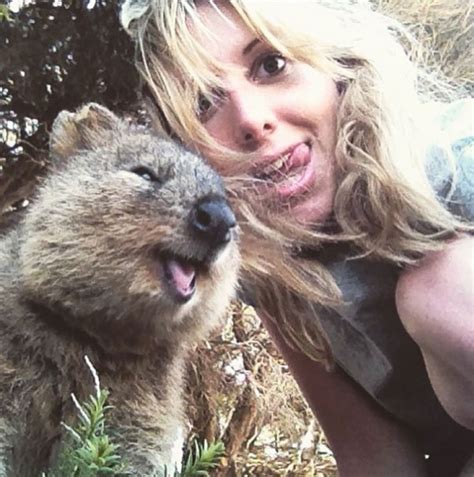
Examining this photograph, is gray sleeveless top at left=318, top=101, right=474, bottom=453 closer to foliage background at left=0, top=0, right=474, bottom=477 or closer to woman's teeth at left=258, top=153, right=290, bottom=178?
woman's teeth at left=258, top=153, right=290, bottom=178

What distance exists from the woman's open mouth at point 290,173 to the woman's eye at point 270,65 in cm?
18

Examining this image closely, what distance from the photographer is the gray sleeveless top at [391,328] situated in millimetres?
2150

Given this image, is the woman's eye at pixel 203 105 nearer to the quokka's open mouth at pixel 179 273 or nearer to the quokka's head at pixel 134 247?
the quokka's head at pixel 134 247

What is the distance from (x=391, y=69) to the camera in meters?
2.25

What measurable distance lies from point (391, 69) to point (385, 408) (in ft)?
2.72

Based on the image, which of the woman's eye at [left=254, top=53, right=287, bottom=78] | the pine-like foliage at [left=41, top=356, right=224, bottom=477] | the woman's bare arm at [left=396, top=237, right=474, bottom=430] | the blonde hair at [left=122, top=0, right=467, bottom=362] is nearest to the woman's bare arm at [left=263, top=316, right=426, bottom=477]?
the blonde hair at [left=122, top=0, right=467, bottom=362]

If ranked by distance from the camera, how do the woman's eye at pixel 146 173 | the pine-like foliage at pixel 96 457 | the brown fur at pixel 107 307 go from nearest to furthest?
the pine-like foliage at pixel 96 457 < the brown fur at pixel 107 307 < the woman's eye at pixel 146 173

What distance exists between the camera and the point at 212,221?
59.9 inches

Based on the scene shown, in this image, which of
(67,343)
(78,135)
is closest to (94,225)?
(67,343)

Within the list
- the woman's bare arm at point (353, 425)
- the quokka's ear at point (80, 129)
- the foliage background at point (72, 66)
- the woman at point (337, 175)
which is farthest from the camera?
the foliage background at point (72, 66)

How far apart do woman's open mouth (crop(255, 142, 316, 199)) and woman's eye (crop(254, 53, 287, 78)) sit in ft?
0.60

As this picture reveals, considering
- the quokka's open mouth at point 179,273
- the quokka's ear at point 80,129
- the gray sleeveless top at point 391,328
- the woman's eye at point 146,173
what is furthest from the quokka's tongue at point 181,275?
the gray sleeveless top at point 391,328

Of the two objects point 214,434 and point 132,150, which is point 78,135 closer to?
point 132,150

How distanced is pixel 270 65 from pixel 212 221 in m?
0.71
